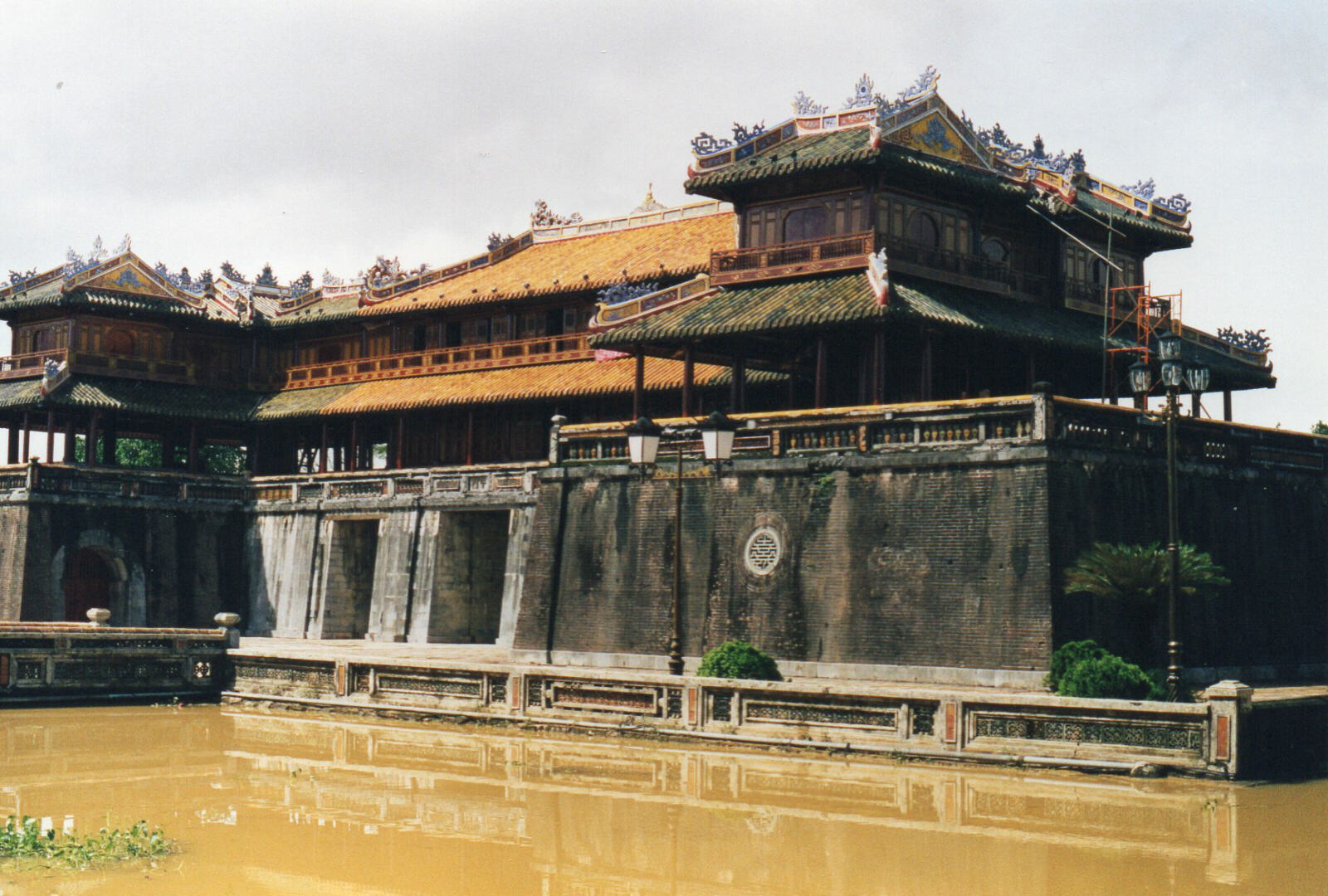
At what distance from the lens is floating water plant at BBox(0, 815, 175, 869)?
13922 mm

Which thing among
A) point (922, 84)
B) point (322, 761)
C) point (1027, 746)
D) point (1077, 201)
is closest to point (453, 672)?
point (322, 761)

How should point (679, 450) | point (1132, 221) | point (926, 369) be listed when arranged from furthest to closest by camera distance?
point (1132, 221) < point (926, 369) < point (679, 450)

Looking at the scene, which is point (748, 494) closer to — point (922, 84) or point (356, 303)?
point (922, 84)

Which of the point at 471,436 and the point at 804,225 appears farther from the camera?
the point at 471,436

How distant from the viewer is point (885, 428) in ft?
86.7

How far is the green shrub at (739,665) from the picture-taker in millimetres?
22875

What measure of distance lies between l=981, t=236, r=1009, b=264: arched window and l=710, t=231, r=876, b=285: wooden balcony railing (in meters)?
4.02

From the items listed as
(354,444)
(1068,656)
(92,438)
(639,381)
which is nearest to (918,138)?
(639,381)

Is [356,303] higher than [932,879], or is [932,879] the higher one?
[356,303]

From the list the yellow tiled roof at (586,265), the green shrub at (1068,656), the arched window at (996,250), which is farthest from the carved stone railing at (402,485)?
the green shrub at (1068,656)

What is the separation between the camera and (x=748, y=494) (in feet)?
92.4

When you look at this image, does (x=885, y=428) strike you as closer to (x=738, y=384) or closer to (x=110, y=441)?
(x=738, y=384)

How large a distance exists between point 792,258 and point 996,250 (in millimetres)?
4860

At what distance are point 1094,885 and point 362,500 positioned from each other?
97.6 feet
